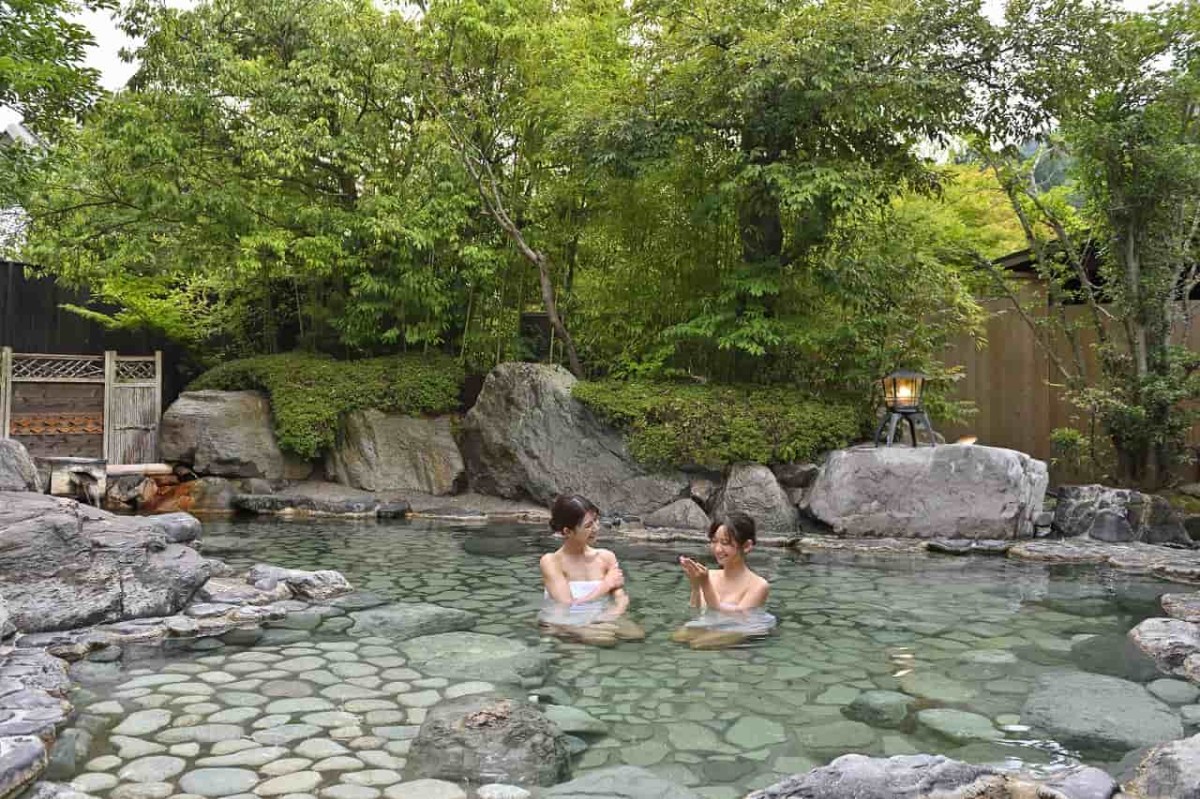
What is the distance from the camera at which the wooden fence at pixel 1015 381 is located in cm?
1049

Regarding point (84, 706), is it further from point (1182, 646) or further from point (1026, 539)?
point (1026, 539)

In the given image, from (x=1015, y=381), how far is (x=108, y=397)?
36.7ft

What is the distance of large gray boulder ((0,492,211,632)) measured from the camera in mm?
4969

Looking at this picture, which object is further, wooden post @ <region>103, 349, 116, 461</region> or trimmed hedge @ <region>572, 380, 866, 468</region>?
wooden post @ <region>103, 349, 116, 461</region>

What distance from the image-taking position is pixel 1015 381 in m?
10.9

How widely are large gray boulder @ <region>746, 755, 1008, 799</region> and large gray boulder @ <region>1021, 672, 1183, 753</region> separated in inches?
45.3

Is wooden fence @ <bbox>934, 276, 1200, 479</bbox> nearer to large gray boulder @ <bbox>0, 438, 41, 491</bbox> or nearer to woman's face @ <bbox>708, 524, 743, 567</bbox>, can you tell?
woman's face @ <bbox>708, 524, 743, 567</bbox>

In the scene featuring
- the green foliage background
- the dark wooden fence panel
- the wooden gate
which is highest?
the green foliage background

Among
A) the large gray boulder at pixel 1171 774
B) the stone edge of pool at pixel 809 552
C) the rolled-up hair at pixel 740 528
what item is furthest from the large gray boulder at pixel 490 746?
the rolled-up hair at pixel 740 528

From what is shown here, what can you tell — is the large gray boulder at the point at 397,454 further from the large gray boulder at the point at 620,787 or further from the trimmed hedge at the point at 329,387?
the large gray boulder at the point at 620,787

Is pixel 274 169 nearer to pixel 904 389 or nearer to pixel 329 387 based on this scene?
pixel 329 387

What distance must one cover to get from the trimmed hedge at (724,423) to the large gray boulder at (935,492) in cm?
58

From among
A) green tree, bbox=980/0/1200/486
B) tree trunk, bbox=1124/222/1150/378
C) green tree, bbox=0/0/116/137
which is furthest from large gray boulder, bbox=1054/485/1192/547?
green tree, bbox=0/0/116/137

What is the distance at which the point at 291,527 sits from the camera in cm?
954
